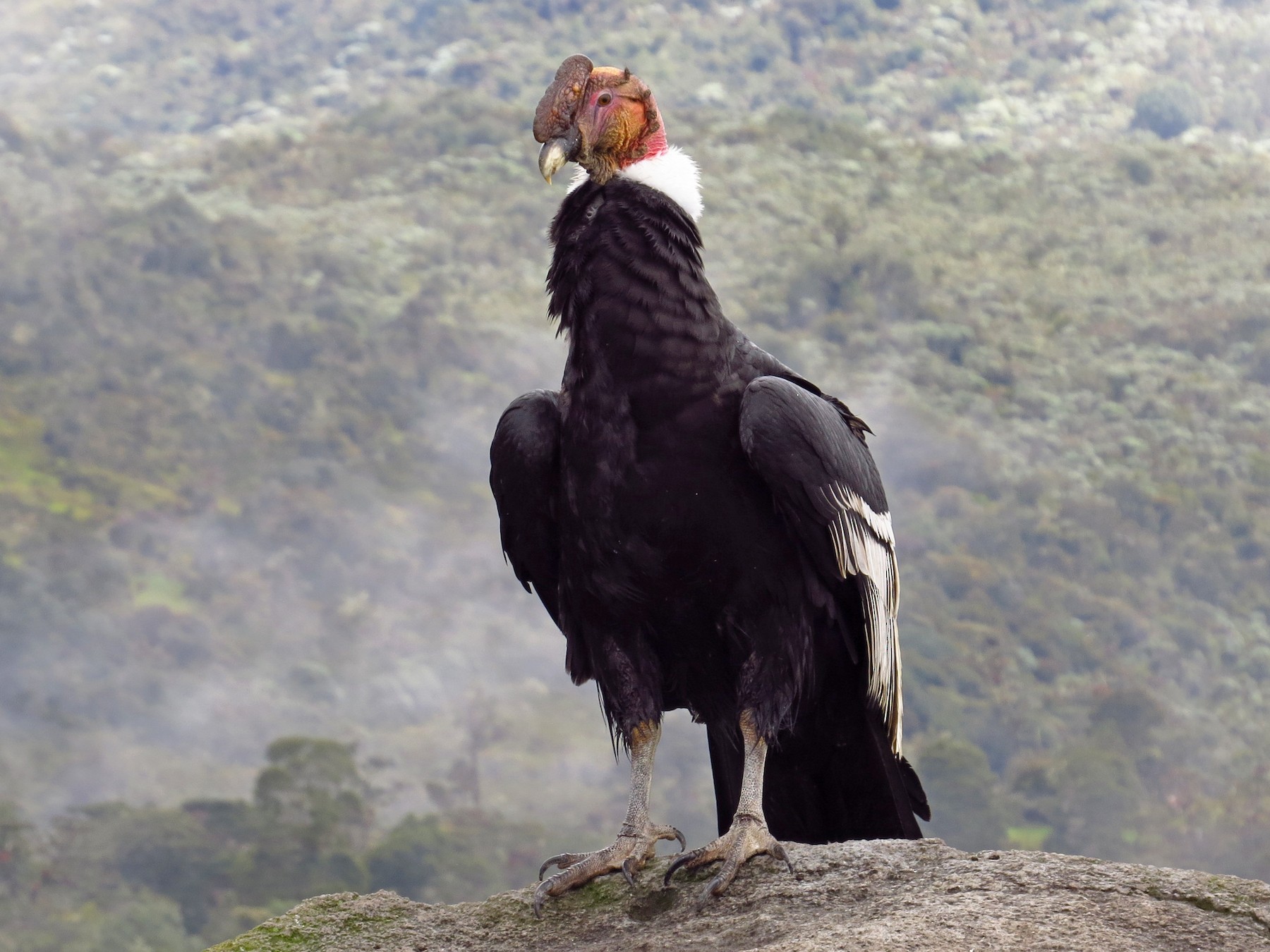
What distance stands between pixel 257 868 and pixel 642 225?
4357 centimetres

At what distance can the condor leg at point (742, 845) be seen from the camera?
5059 mm

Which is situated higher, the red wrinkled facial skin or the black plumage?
the red wrinkled facial skin

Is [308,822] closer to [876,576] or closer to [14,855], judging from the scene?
[14,855]

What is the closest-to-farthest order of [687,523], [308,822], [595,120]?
1. [687,523]
2. [595,120]
3. [308,822]

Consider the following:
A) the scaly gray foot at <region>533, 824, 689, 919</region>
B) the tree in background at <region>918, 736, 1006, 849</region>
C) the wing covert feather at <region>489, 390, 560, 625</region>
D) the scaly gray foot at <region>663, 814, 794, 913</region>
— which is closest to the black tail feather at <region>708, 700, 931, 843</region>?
the scaly gray foot at <region>533, 824, 689, 919</region>

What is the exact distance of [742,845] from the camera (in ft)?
16.9

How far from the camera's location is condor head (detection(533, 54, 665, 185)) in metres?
5.69

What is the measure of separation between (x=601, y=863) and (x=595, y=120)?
2.86m

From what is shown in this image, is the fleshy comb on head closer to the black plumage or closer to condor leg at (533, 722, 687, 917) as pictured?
the black plumage

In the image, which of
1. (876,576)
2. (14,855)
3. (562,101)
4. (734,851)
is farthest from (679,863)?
(14,855)

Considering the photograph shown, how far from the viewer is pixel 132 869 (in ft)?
154

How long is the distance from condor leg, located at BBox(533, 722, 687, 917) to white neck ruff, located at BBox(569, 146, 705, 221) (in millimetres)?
2084

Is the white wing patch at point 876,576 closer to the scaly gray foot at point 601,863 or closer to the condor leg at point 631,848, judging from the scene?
the condor leg at point 631,848

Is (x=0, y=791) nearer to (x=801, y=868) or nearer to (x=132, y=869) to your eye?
(x=132, y=869)
